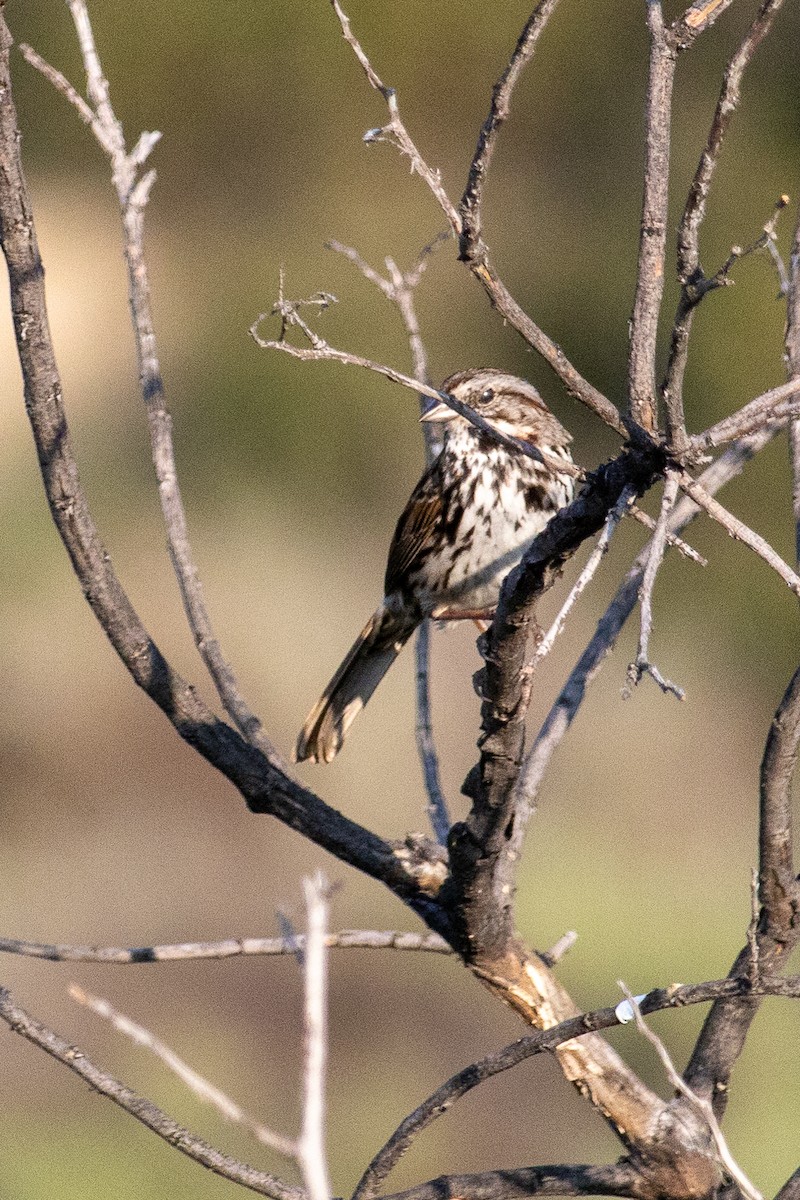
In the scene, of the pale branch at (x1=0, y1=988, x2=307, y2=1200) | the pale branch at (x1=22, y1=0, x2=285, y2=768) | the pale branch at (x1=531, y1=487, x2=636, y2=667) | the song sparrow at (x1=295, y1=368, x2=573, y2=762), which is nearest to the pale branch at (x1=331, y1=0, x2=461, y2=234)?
the pale branch at (x1=531, y1=487, x2=636, y2=667)

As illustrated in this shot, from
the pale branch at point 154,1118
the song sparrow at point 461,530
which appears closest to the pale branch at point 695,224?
the pale branch at point 154,1118

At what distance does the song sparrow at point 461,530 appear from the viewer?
9.86 ft

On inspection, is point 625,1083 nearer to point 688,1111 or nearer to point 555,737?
point 688,1111

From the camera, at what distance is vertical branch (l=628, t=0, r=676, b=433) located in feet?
4.35

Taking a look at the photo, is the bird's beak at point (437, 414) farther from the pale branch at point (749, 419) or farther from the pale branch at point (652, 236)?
the pale branch at point (749, 419)

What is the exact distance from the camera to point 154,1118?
172cm

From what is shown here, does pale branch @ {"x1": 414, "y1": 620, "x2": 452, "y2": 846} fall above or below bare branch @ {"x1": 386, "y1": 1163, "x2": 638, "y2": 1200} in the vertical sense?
above

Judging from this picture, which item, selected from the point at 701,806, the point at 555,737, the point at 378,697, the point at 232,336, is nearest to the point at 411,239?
the point at 232,336

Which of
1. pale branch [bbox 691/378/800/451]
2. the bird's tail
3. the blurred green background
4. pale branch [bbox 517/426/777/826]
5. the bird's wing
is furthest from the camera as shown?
the blurred green background

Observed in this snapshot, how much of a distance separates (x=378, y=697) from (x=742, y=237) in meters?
2.47

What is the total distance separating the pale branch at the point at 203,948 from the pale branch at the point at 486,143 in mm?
824

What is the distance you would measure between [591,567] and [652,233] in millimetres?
320

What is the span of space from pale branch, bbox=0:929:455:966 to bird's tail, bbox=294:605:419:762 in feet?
2.69

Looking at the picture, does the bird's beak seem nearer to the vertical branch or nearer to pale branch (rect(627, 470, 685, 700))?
the vertical branch
